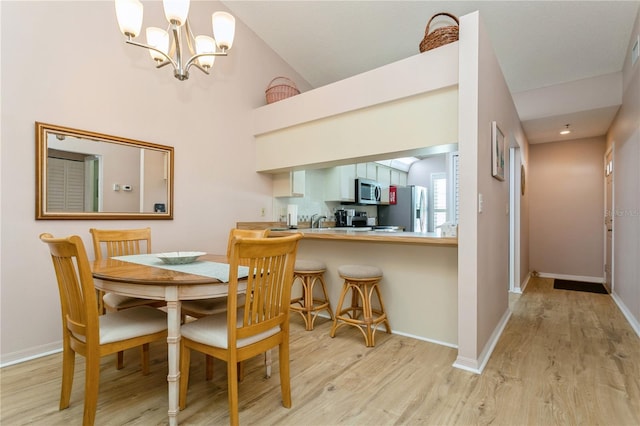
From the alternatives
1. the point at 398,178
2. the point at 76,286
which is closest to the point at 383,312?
the point at 76,286

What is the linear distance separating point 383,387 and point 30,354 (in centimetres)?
248

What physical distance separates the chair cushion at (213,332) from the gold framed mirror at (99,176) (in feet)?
5.24

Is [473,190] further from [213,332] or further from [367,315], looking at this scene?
[213,332]

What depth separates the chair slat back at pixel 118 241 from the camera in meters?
2.36

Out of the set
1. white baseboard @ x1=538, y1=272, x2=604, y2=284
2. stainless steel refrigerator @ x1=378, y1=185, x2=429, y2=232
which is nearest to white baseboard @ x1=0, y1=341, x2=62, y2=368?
stainless steel refrigerator @ x1=378, y1=185, x2=429, y2=232

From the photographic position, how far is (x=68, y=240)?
140 centimetres

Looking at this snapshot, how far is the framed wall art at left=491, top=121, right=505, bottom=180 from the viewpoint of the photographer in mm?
2463

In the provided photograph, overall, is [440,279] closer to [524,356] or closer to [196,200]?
[524,356]

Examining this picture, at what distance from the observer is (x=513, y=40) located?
316 cm

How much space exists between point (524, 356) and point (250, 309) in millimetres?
2079

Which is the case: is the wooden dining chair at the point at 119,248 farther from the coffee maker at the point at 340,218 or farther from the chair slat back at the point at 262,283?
the coffee maker at the point at 340,218

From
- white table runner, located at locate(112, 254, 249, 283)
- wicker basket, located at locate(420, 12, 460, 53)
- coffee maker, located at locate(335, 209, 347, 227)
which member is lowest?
white table runner, located at locate(112, 254, 249, 283)

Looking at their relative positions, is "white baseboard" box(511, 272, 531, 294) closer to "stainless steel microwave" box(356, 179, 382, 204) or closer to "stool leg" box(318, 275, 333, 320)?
"stainless steel microwave" box(356, 179, 382, 204)

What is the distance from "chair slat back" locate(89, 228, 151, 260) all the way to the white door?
558 centimetres
